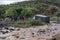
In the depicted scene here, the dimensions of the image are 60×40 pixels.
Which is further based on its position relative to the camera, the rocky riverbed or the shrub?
the shrub

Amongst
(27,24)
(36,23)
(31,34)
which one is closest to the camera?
(31,34)

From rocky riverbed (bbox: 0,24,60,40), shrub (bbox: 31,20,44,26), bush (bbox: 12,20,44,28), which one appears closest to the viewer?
rocky riverbed (bbox: 0,24,60,40)

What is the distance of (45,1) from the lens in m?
28.8

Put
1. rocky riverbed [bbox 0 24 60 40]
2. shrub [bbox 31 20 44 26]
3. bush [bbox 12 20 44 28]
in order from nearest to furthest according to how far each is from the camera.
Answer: rocky riverbed [bbox 0 24 60 40] → bush [bbox 12 20 44 28] → shrub [bbox 31 20 44 26]

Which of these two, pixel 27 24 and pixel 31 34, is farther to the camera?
pixel 27 24

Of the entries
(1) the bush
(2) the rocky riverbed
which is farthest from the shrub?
(2) the rocky riverbed

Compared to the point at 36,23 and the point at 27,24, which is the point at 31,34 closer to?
the point at 27,24

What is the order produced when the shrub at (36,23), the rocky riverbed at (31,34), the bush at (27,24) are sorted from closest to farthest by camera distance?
1. the rocky riverbed at (31,34)
2. the bush at (27,24)
3. the shrub at (36,23)

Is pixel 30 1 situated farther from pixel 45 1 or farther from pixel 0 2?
pixel 0 2

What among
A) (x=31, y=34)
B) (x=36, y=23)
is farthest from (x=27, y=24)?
(x=31, y=34)

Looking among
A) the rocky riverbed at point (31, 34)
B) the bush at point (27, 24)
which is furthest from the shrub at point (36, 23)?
the rocky riverbed at point (31, 34)

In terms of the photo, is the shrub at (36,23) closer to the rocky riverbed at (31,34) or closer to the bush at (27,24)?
the bush at (27,24)

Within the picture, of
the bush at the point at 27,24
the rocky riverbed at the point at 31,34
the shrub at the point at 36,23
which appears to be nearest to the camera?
the rocky riverbed at the point at 31,34

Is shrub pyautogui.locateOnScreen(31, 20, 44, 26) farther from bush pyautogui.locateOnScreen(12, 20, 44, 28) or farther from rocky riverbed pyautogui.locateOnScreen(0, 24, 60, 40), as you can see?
rocky riverbed pyautogui.locateOnScreen(0, 24, 60, 40)
